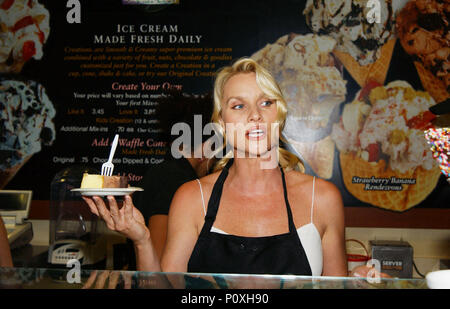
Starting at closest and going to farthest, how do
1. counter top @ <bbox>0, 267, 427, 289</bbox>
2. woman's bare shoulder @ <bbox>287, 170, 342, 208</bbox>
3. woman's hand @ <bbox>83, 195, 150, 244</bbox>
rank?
counter top @ <bbox>0, 267, 427, 289</bbox>, woman's hand @ <bbox>83, 195, 150, 244</bbox>, woman's bare shoulder @ <bbox>287, 170, 342, 208</bbox>

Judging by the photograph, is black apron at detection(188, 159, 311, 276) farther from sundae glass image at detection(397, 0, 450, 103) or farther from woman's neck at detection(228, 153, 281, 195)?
sundae glass image at detection(397, 0, 450, 103)

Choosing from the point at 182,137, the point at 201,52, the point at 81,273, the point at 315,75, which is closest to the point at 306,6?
the point at 315,75

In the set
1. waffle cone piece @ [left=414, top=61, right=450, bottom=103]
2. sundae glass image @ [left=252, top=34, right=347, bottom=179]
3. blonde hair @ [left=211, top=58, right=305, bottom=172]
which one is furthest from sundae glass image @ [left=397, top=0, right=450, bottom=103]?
blonde hair @ [left=211, top=58, right=305, bottom=172]

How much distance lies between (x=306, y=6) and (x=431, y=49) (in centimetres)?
104

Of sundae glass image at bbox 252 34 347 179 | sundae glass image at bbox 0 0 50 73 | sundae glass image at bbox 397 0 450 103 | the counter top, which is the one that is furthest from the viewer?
sundae glass image at bbox 0 0 50 73

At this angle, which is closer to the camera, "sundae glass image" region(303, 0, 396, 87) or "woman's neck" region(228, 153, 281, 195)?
"woman's neck" region(228, 153, 281, 195)

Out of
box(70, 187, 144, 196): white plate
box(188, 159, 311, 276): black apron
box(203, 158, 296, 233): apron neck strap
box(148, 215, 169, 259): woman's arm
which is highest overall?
box(70, 187, 144, 196): white plate

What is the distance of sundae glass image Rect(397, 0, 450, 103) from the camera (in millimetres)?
3387

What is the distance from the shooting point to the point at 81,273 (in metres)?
0.96

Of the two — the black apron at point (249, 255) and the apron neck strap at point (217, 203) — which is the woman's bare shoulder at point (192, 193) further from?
the black apron at point (249, 255)

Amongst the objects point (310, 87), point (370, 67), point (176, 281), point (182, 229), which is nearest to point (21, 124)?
point (310, 87)

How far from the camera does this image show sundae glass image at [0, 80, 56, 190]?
370 centimetres

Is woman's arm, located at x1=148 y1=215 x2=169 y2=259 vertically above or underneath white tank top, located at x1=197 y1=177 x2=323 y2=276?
underneath

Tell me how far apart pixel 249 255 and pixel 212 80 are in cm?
226
